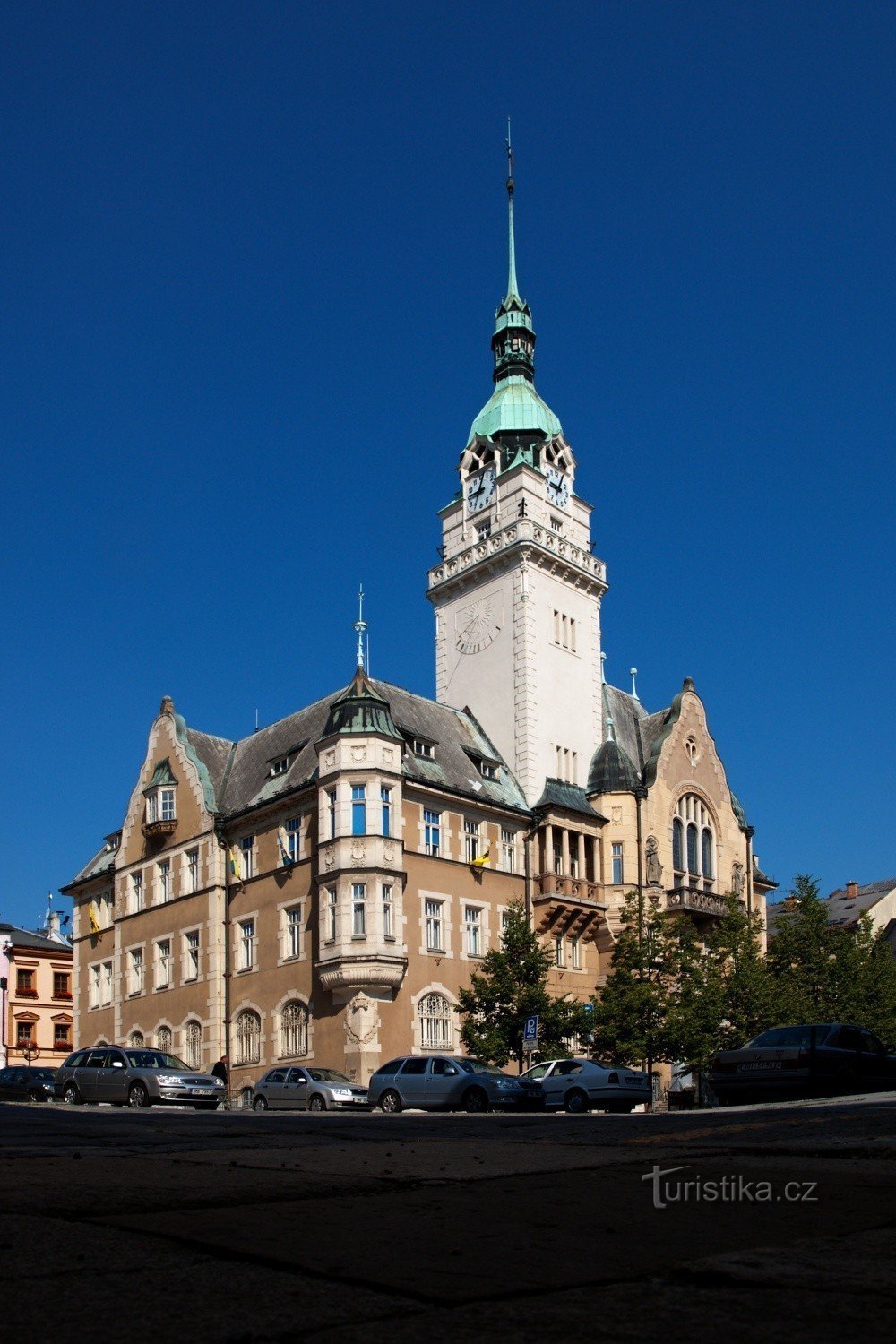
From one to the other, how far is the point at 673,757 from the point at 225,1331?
52.7 meters

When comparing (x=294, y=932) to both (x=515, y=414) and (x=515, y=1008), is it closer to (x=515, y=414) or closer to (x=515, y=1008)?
(x=515, y=1008)

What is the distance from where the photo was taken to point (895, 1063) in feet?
87.0

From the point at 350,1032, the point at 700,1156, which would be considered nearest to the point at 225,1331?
the point at 700,1156

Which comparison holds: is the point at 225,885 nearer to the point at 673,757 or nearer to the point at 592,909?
the point at 592,909

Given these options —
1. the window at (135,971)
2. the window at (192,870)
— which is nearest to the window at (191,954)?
the window at (192,870)

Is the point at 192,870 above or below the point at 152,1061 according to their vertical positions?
above

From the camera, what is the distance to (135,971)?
5566 cm

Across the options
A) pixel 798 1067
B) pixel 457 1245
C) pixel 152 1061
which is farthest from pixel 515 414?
pixel 457 1245

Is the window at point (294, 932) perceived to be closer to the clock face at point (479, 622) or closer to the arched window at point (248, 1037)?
the arched window at point (248, 1037)

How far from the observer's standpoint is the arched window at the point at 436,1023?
44.7 m

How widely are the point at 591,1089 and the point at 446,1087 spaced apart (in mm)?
3771

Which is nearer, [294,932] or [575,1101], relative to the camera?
[575,1101]

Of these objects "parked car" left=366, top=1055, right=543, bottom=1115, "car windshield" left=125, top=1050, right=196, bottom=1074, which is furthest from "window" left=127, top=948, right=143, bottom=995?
"parked car" left=366, top=1055, right=543, bottom=1115

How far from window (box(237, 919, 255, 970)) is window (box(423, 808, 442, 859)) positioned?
Result: 715 cm
